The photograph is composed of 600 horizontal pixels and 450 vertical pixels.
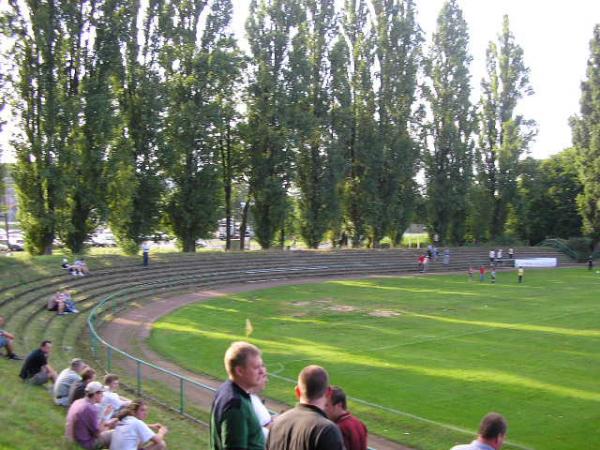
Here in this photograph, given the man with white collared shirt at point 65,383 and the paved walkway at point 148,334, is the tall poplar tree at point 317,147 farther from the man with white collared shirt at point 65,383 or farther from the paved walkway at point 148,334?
the man with white collared shirt at point 65,383

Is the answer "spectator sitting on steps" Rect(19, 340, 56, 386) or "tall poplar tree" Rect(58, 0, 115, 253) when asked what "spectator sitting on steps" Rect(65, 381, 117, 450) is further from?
"tall poplar tree" Rect(58, 0, 115, 253)

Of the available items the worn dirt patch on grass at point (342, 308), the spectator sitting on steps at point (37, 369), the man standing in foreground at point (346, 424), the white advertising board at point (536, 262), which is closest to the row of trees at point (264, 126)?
the white advertising board at point (536, 262)

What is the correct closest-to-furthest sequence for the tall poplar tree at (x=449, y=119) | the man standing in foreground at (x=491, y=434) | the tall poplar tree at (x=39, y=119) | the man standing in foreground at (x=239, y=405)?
the man standing in foreground at (x=239, y=405) < the man standing in foreground at (x=491, y=434) < the tall poplar tree at (x=39, y=119) < the tall poplar tree at (x=449, y=119)

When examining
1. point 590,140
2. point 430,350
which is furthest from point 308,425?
point 590,140

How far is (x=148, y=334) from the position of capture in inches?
942

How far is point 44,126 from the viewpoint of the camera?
35.4 meters

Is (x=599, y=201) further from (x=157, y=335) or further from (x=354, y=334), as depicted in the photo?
(x=157, y=335)

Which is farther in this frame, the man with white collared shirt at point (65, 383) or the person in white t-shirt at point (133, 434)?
the man with white collared shirt at point (65, 383)

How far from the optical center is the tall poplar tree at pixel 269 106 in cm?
4988

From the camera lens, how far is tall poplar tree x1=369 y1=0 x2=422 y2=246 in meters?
57.9

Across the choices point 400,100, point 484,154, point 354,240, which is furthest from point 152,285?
point 484,154

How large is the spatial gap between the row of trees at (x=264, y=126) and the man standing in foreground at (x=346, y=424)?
109ft

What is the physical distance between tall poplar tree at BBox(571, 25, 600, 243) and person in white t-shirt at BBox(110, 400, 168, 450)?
2492 inches

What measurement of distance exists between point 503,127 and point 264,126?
29152 millimetres
